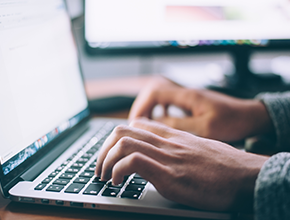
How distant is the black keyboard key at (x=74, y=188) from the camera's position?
0.32m

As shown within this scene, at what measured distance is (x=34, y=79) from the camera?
16.6 inches

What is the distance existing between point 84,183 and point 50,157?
0.36 ft

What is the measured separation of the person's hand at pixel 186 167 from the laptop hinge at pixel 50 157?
0.31ft

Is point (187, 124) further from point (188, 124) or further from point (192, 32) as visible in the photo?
point (192, 32)

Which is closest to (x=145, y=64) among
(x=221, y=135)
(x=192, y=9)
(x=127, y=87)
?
(x=127, y=87)

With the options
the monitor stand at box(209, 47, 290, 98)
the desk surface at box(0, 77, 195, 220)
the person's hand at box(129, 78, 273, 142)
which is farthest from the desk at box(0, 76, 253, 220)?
the monitor stand at box(209, 47, 290, 98)

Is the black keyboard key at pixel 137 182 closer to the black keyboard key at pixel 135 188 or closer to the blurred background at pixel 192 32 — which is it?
the black keyboard key at pixel 135 188

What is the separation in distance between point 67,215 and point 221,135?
0.32 meters

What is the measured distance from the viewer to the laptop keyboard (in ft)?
1.03

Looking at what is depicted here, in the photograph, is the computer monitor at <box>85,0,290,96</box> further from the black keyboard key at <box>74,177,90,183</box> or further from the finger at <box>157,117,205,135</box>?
the black keyboard key at <box>74,177,90,183</box>

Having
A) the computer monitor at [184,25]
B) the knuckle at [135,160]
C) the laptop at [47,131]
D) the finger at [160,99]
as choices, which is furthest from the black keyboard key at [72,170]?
the computer monitor at [184,25]

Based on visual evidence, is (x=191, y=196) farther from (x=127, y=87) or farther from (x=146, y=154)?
(x=127, y=87)

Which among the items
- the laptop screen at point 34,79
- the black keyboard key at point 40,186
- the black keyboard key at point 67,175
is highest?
the laptop screen at point 34,79

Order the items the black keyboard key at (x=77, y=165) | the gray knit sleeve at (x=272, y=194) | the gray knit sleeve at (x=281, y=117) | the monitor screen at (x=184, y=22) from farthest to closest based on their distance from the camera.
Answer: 1. the monitor screen at (x=184, y=22)
2. the gray knit sleeve at (x=281, y=117)
3. the black keyboard key at (x=77, y=165)
4. the gray knit sleeve at (x=272, y=194)
